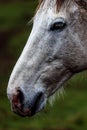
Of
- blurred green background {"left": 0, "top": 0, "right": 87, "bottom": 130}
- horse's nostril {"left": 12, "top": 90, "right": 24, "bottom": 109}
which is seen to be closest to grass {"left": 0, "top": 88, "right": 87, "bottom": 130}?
blurred green background {"left": 0, "top": 0, "right": 87, "bottom": 130}

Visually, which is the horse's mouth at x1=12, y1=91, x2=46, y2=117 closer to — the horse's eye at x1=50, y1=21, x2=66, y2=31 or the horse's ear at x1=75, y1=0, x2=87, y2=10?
the horse's eye at x1=50, y1=21, x2=66, y2=31

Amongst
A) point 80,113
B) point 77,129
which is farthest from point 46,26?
point 80,113

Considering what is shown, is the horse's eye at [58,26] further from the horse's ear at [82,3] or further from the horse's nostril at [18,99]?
the horse's nostril at [18,99]

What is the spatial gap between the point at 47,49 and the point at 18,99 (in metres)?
0.69

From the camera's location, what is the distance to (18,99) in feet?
24.0

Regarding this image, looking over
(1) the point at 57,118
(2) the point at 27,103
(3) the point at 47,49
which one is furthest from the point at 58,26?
(1) the point at 57,118

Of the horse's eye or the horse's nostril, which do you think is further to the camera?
the horse's eye

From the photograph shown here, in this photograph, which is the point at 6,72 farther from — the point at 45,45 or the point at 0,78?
the point at 45,45

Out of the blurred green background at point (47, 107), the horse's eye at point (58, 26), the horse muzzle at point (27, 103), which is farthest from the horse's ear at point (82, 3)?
the horse muzzle at point (27, 103)

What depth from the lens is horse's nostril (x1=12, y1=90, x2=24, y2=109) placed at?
7273 mm

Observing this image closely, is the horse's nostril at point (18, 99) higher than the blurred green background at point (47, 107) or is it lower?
higher

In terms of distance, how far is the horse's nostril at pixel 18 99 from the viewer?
7.27 m

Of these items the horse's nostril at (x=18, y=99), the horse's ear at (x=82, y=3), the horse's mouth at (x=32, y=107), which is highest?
the horse's ear at (x=82, y=3)

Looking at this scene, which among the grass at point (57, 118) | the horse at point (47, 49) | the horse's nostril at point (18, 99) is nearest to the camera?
the horse's nostril at point (18, 99)
